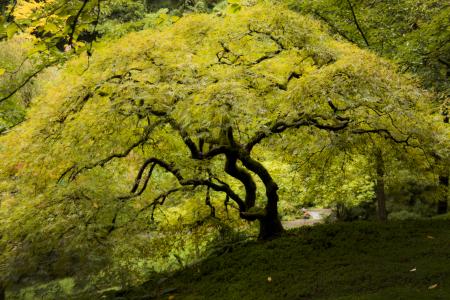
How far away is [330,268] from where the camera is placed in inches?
263

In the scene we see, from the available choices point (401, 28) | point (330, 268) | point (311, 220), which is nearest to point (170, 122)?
point (330, 268)

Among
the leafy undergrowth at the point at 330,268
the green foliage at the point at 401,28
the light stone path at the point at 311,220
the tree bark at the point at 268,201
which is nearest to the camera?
the leafy undergrowth at the point at 330,268

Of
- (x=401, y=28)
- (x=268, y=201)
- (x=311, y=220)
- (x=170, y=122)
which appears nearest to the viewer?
(x=170, y=122)

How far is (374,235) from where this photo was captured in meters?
7.73

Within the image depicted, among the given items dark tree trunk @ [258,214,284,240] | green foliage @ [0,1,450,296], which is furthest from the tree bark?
green foliage @ [0,1,450,296]

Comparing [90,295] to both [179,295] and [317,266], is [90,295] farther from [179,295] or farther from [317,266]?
[317,266]

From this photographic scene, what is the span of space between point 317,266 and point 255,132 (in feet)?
8.60

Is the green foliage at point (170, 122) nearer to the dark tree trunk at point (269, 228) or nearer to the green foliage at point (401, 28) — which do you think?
the dark tree trunk at point (269, 228)

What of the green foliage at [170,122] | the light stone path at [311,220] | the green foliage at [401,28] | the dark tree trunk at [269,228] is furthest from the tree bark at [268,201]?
the light stone path at [311,220]

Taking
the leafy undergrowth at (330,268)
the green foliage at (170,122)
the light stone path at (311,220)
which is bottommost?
the light stone path at (311,220)

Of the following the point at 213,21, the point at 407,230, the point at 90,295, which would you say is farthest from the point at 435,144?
the point at 90,295

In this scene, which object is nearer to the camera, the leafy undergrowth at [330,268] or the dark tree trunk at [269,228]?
the leafy undergrowth at [330,268]

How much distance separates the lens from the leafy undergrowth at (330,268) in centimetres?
579

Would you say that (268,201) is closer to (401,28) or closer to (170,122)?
A: (170,122)
